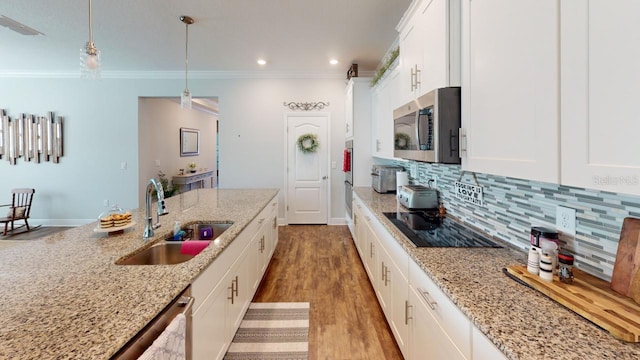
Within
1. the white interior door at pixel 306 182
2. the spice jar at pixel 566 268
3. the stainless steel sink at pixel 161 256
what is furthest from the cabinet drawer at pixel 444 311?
the white interior door at pixel 306 182

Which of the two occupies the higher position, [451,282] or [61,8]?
[61,8]

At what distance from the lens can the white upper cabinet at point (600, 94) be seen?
2.25ft

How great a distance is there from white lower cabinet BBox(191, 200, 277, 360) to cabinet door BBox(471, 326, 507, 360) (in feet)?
3.54

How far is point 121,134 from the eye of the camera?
17.3ft

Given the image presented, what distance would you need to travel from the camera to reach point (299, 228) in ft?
16.8

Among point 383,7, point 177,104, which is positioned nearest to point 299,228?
point 383,7

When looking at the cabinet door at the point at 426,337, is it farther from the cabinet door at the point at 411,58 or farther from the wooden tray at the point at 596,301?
the cabinet door at the point at 411,58

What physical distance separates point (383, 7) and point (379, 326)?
9.86ft

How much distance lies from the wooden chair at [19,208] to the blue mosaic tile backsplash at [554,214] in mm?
6441

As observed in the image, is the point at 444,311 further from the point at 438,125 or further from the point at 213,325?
the point at 213,325

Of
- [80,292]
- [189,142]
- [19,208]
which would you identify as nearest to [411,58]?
[80,292]

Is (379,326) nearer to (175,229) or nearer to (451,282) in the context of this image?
(451,282)

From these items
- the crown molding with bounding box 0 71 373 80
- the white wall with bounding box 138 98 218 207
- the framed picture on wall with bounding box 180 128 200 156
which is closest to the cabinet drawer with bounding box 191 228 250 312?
the crown molding with bounding box 0 71 373 80

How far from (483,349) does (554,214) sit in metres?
0.73
